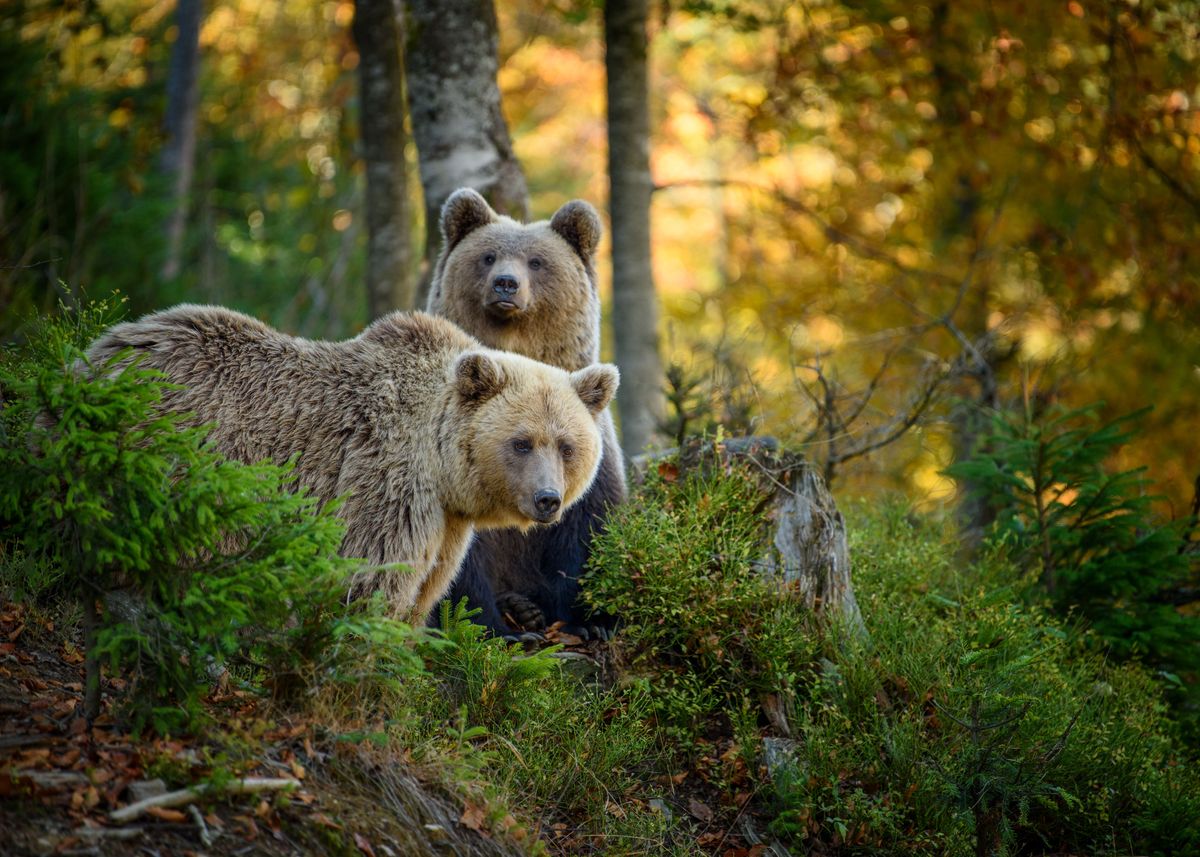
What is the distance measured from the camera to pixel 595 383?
5707 mm

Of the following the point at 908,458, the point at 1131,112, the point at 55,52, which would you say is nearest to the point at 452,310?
the point at 908,458

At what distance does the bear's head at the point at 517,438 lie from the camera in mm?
5266

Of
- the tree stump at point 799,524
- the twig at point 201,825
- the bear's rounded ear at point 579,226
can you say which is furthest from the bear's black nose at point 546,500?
the bear's rounded ear at point 579,226

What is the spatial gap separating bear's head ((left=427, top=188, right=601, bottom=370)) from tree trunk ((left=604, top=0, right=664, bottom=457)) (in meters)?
2.83

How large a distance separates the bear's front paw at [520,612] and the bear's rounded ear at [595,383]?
1.34m

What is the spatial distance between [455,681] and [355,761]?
1.06 meters

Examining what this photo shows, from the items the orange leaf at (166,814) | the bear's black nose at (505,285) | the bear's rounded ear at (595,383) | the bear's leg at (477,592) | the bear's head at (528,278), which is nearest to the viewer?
the orange leaf at (166,814)

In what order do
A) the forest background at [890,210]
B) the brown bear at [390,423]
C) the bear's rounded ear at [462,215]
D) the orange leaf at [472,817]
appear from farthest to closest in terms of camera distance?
the forest background at [890,210] → the bear's rounded ear at [462,215] → the brown bear at [390,423] → the orange leaf at [472,817]

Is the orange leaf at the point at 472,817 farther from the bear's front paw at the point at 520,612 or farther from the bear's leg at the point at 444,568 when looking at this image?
the bear's front paw at the point at 520,612

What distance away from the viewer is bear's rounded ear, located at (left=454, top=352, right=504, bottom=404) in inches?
207

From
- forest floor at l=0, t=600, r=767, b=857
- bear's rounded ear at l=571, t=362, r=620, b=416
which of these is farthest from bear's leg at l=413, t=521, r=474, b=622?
forest floor at l=0, t=600, r=767, b=857

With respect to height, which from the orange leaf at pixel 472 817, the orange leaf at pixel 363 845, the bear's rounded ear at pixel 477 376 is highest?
the bear's rounded ear at pixel 477 376

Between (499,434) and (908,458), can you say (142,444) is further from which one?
(908,458)

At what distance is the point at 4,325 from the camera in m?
8.97
